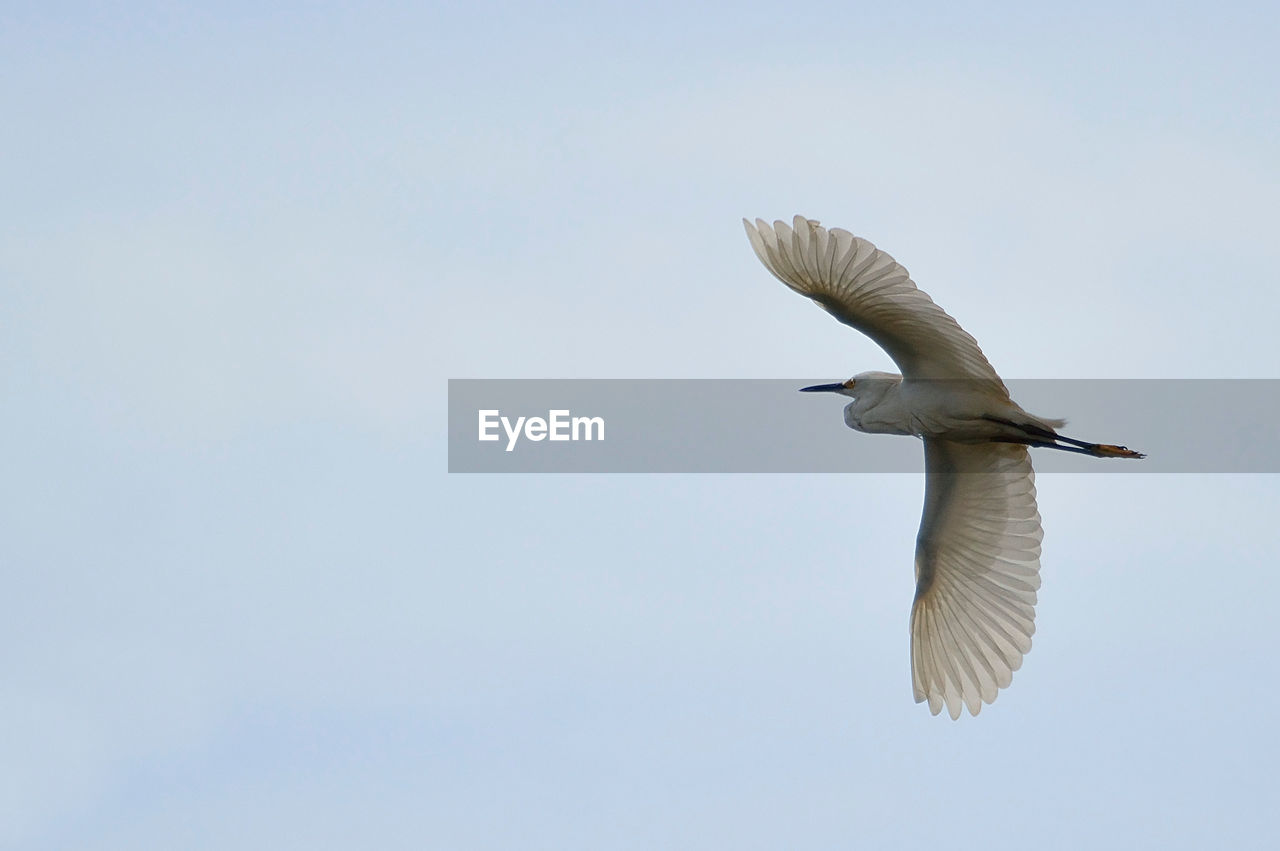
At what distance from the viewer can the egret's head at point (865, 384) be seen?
41.0ft

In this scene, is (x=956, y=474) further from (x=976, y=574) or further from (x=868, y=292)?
(x=868, y=292)

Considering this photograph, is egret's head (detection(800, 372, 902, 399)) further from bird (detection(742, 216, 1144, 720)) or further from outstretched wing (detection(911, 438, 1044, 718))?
outstretched wing (detection(911, 438, 1044, 718))

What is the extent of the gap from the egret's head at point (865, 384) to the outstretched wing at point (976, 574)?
69 cm

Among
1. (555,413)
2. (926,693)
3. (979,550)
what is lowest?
(926,693)

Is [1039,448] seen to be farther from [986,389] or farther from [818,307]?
[818,307]

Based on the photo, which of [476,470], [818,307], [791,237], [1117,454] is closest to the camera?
[791,237]

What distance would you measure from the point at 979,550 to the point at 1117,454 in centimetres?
121

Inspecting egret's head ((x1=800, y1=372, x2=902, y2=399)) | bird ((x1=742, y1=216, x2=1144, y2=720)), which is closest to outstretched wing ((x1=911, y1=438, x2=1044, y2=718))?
bird ((x1=742, y1=216, x2=1144, y2=720))

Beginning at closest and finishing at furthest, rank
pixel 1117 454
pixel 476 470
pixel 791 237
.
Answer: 1. pixel 791 237
2. pixel 1117 454
3. pixel 476 470

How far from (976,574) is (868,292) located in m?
2.80

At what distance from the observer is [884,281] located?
36.3ft

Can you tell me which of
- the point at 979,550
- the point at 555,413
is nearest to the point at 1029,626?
the point at 979,550

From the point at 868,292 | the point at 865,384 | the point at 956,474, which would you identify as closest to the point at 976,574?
the point at 956,474

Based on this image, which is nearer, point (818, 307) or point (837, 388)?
point (818, 307)
